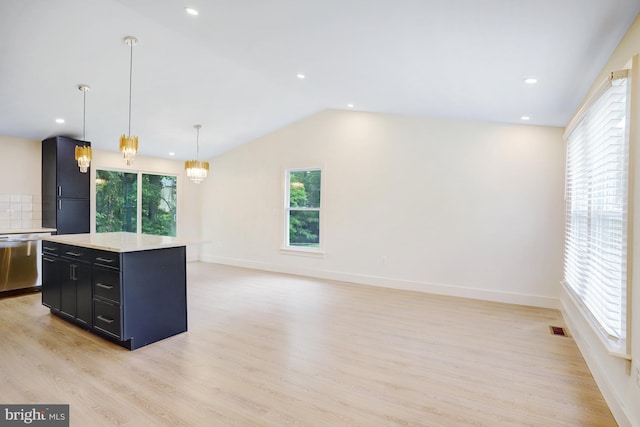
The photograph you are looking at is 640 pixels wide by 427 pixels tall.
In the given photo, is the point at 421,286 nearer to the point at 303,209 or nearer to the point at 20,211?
the point at 303,209

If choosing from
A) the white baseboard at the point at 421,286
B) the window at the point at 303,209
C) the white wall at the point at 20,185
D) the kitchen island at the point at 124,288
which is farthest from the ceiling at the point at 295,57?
the white baseboard at the point at 421,286

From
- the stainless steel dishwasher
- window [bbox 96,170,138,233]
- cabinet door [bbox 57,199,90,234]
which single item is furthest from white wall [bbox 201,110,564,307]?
the stainless steel dishwasher

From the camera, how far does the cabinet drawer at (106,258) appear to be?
9.41 ft

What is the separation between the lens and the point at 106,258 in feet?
9.75

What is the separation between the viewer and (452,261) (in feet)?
16.0

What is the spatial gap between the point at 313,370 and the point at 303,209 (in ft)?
12.7

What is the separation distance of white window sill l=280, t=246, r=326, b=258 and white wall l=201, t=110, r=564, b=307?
0.08 metres

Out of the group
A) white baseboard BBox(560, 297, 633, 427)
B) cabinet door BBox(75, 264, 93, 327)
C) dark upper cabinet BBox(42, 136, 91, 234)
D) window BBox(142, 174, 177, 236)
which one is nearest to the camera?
white baseboard BBox(560, 297, 633, 427)

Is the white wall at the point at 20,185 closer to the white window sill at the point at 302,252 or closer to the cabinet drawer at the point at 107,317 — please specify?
the cabinet drawer at the point at 107,317

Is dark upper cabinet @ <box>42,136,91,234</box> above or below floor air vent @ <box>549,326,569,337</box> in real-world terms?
above

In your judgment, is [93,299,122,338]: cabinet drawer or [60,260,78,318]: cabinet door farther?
[60,260,78,318]: cabinet door

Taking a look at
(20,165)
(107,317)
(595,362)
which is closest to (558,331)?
(595,362)

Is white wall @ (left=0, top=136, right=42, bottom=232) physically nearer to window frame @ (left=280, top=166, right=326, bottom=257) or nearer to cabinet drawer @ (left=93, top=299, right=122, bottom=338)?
cabinet drawer @ (left=93, top=299, right=122, bottom=338)

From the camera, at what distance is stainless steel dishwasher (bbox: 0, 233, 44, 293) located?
4.50m
